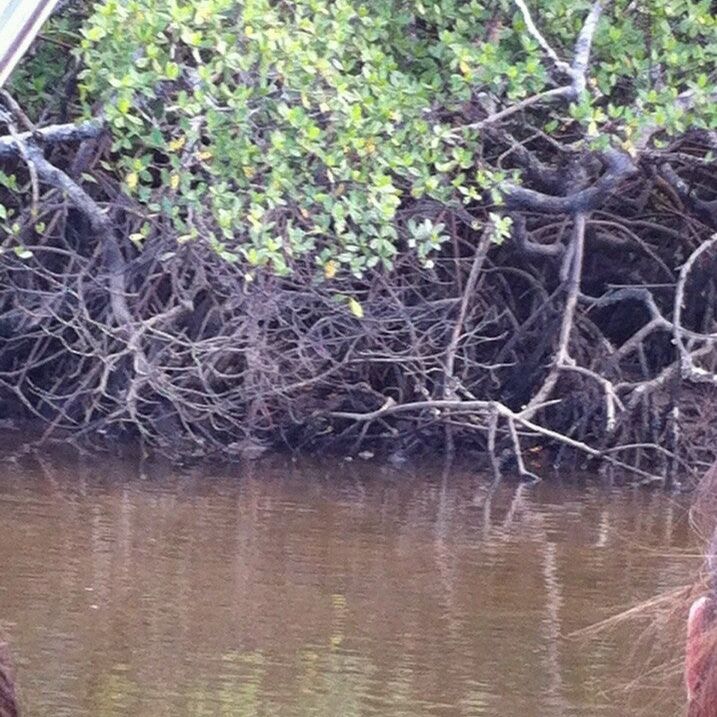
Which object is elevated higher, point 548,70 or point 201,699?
point 548,70

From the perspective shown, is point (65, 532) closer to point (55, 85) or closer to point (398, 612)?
point (398, 612)

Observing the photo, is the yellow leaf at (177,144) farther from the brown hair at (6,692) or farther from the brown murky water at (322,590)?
the brown hair at (6,692)

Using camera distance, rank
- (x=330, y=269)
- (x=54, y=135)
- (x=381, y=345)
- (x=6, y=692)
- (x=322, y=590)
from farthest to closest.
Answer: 1. (x=381, y=345)
2. (x=54, y=135)
3. (x=330, y=269)
4. (x=322, y=590)
5. (x=6, y=692)

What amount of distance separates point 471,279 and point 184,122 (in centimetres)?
139

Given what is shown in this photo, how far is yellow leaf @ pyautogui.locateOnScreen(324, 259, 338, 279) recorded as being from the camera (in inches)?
207

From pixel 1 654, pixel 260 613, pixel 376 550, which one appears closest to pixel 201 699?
pixel 260 613

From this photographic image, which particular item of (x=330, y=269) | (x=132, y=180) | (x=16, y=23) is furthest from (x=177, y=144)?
(x=16, y=23)

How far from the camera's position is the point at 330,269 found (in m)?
5.25

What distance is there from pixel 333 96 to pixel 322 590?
1.63 metres

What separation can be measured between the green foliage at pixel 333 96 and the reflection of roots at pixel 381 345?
39 centimetres

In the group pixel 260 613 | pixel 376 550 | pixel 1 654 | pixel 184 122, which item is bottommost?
pixel 1 654

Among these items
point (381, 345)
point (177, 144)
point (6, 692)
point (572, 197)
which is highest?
point (572, 197)

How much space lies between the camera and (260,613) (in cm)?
393

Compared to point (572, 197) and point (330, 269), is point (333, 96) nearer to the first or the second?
point (330, 269)
